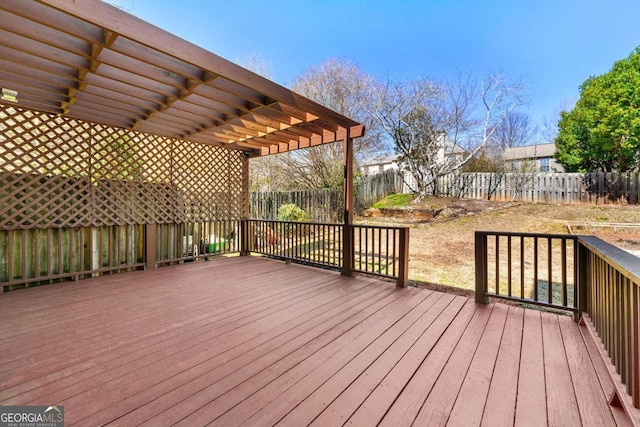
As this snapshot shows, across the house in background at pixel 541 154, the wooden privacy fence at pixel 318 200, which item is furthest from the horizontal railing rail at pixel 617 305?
the house in background at pixel 541 154

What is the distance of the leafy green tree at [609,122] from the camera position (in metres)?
8.34

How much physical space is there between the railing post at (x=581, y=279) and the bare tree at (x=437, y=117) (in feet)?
25.6

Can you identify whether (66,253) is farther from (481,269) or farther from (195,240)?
(481,269)

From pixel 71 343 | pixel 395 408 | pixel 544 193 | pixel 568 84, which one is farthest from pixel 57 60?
pixel 568 84

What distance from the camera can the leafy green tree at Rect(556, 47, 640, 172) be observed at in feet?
27.3

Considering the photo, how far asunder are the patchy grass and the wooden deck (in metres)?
6.79

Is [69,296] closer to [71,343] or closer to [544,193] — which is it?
[71,343]

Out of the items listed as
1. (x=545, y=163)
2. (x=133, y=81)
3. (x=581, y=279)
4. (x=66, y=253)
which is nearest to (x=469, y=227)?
(x=581, y=279)

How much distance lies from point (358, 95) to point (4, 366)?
36.1 ft

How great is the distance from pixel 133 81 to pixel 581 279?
16.0ft

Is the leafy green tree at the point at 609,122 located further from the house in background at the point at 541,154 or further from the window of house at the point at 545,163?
the window of house at the point at 545,163

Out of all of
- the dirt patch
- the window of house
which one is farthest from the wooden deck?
the window of house

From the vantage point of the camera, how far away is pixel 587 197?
8781mm

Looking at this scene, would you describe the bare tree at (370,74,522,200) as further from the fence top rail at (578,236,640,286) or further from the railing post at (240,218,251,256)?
the fence top rail at (578,236,640,286)
